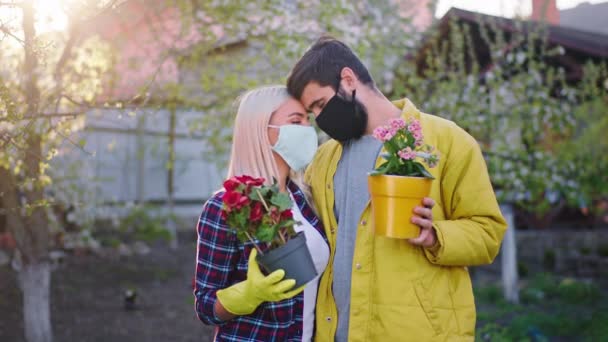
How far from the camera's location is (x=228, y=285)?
87.7 inches

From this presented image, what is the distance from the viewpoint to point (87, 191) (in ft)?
26.1

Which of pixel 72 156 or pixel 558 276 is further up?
Result: pixel 72 156

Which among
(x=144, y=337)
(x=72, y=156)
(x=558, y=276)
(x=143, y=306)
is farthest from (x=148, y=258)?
(x=558, y=276)

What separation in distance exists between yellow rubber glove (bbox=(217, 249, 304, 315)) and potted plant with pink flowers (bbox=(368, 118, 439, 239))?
0.37 meters

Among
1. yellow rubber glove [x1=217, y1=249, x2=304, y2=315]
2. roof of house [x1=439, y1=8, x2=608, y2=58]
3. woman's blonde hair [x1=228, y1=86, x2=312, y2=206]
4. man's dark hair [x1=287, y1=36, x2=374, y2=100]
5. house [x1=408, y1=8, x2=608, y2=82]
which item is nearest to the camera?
yellow rubber glove [x1=217, y1=249, x2=304, y2=315]

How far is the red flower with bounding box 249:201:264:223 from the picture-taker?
1.94m

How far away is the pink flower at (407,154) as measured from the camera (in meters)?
2.02

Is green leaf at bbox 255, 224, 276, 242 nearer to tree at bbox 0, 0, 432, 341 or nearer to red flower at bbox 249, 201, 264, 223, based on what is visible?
red flower at bbox 249, 201, 264, 223

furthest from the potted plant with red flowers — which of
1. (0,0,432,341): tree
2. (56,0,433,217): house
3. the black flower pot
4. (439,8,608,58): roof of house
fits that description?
(439,8,608,58): roof of house

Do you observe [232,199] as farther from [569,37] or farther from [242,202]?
[569,37]

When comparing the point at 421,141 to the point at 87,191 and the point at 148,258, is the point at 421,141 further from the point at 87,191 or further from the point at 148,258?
the point at 148,258

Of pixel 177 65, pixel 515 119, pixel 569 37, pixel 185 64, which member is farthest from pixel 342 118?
pixel 569 37

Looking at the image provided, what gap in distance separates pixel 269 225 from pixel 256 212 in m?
0.06

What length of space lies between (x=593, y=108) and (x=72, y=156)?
6.68 meters
